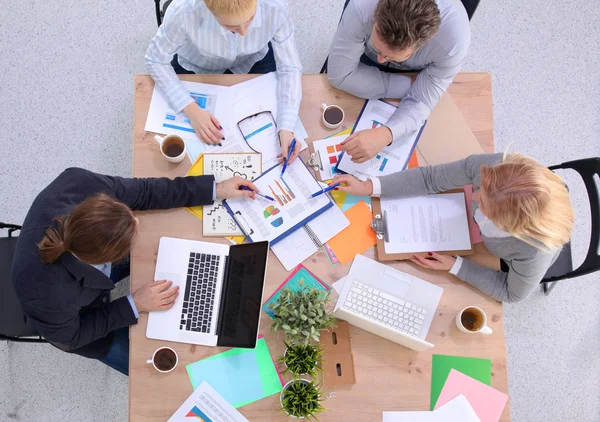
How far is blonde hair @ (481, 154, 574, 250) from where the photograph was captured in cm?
120

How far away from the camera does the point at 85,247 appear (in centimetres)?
117

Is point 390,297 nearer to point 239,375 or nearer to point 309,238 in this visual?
point 309,238

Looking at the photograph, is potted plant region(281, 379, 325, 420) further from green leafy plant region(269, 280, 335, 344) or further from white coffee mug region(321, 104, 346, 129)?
white coffee mug region(321, 104, 346, 129)

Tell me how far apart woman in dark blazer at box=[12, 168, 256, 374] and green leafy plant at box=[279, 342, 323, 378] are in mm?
383

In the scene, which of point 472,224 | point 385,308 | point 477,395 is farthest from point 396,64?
point 477,395

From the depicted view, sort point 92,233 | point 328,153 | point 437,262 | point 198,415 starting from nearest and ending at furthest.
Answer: point 92,233 → point 198,415 → point 437,262 → point 328,153

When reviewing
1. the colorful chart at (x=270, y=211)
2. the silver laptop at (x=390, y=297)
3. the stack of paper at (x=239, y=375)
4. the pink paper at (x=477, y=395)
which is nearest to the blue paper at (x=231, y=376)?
the stack of paper at (x=239, y=375)

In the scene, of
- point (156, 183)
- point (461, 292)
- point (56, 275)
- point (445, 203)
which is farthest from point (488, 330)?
point (56, 275)

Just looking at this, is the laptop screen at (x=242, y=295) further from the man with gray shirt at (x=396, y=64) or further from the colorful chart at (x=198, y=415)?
the man with gray shirt at (x=396, y=64)

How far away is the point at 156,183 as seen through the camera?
1.38m

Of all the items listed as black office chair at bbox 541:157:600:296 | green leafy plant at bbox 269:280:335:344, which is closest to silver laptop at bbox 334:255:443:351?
green leafy plant at bbox 269:280:335:344

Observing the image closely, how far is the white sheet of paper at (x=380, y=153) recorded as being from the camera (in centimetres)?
149

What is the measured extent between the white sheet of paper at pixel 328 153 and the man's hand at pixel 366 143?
1.6 inches

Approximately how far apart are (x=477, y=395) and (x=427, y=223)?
1.72 ft
